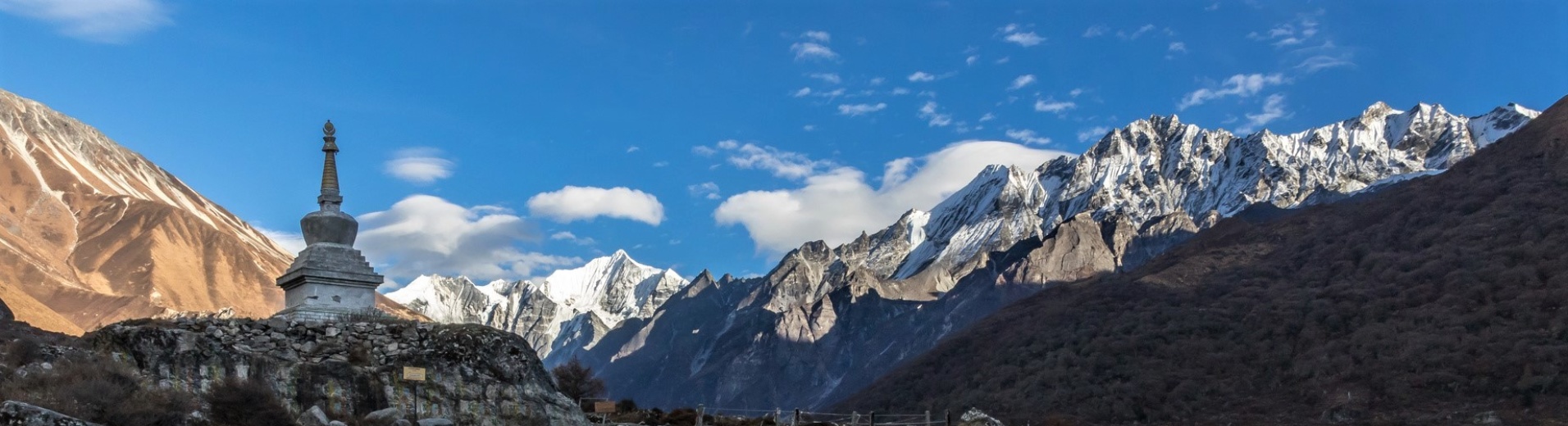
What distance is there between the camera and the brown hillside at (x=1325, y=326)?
314 ft

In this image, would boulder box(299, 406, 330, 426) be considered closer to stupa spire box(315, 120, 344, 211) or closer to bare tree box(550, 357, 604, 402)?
stupa spire box(315, 120, 344, 211)

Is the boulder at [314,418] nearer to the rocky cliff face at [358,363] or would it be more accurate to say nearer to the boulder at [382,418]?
the boulder at [382,418]

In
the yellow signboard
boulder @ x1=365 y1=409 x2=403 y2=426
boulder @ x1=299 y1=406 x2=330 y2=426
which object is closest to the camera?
boulder @ x1=299 y1=406 x2=330 y2=426

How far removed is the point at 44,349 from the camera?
25.8 m

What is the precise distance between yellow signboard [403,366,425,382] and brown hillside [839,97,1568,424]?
68.4 m

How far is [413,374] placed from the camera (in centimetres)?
2644

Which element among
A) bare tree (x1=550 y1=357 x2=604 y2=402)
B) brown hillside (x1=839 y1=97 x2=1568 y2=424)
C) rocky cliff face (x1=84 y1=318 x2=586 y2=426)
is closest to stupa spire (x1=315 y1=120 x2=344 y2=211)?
rocky cliff face (x1=84 y1=318 x2=586 y2=426)

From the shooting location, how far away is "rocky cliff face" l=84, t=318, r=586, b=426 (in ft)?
80.3

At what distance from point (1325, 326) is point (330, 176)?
10445cm

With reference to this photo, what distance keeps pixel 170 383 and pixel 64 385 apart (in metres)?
2.14

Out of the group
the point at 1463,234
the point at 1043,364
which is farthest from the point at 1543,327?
the point at 1043,364

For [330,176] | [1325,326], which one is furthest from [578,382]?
[1325,326]

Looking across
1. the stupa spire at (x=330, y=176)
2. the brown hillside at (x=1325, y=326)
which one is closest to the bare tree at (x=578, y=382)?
the brown hillside at (x=1325, y=326)

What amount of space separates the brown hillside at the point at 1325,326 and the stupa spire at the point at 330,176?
216 feet
